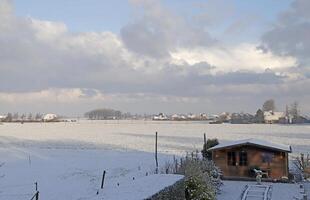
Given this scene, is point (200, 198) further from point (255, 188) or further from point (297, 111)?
point (297, 111)

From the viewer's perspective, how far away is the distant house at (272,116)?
451ft

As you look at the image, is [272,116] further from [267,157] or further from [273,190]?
[273,190]

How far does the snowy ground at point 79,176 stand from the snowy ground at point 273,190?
13.6 feet

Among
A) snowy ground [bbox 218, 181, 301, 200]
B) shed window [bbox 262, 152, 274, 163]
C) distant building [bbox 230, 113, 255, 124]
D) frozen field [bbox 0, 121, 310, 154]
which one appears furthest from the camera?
distant building [bbox 230, 113, 255, 124]

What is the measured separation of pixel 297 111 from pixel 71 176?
141 m

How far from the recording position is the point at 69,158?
37.4m

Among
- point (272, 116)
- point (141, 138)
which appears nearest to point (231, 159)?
point (141, 138)

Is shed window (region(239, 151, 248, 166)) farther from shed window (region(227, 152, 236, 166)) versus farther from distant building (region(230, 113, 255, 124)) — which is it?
distant building (region(230, 113, 255, 124))

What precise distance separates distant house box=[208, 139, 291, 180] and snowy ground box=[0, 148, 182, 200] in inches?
203

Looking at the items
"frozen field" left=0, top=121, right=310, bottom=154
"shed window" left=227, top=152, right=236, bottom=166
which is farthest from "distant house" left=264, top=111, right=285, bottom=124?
"shed window" left=227, top=152, right=236, bottom=166

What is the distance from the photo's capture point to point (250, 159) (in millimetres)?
29422

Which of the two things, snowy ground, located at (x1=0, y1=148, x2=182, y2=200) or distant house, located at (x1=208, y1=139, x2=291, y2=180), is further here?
distant house, located at (x1=208, y1=139, x2=291, y2=180)

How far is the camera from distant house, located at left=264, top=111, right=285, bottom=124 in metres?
138

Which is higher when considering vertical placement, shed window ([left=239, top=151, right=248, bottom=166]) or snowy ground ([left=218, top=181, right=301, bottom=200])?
shed window ([left=239, top=151, right=248, bottom=166])
